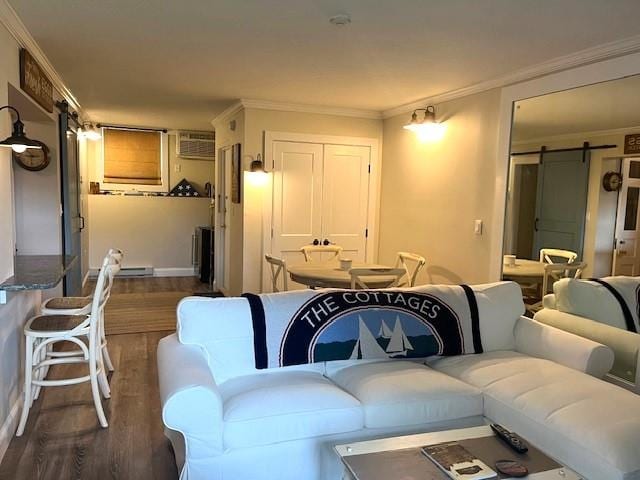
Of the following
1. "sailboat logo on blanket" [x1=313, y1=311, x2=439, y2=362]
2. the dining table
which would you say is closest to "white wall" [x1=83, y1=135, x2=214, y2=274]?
the dining table

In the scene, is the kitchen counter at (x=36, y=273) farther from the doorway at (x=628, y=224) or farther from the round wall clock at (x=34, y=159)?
the doorway at (x=628, y=224)

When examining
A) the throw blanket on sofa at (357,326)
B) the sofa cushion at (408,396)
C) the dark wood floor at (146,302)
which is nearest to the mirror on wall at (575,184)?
the throw blanket on sofa at (357,326)

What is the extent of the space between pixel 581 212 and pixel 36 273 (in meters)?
3.58

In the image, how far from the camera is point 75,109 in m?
5.74

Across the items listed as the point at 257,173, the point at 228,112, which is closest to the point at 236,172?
the point at 257,173

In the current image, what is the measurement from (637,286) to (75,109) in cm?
591

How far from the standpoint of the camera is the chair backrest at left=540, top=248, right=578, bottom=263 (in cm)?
343

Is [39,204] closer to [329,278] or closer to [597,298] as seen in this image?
[329,278]

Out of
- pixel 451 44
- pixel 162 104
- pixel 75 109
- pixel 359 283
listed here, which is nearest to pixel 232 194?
pixel 162 104

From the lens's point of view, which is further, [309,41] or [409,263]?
[409,263]

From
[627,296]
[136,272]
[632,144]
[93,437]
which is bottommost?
[93,437]

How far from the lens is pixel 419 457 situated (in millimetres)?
1679

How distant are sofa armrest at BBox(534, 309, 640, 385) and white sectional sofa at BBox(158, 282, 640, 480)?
0.83 ft

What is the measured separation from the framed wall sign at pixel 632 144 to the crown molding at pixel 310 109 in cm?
284
